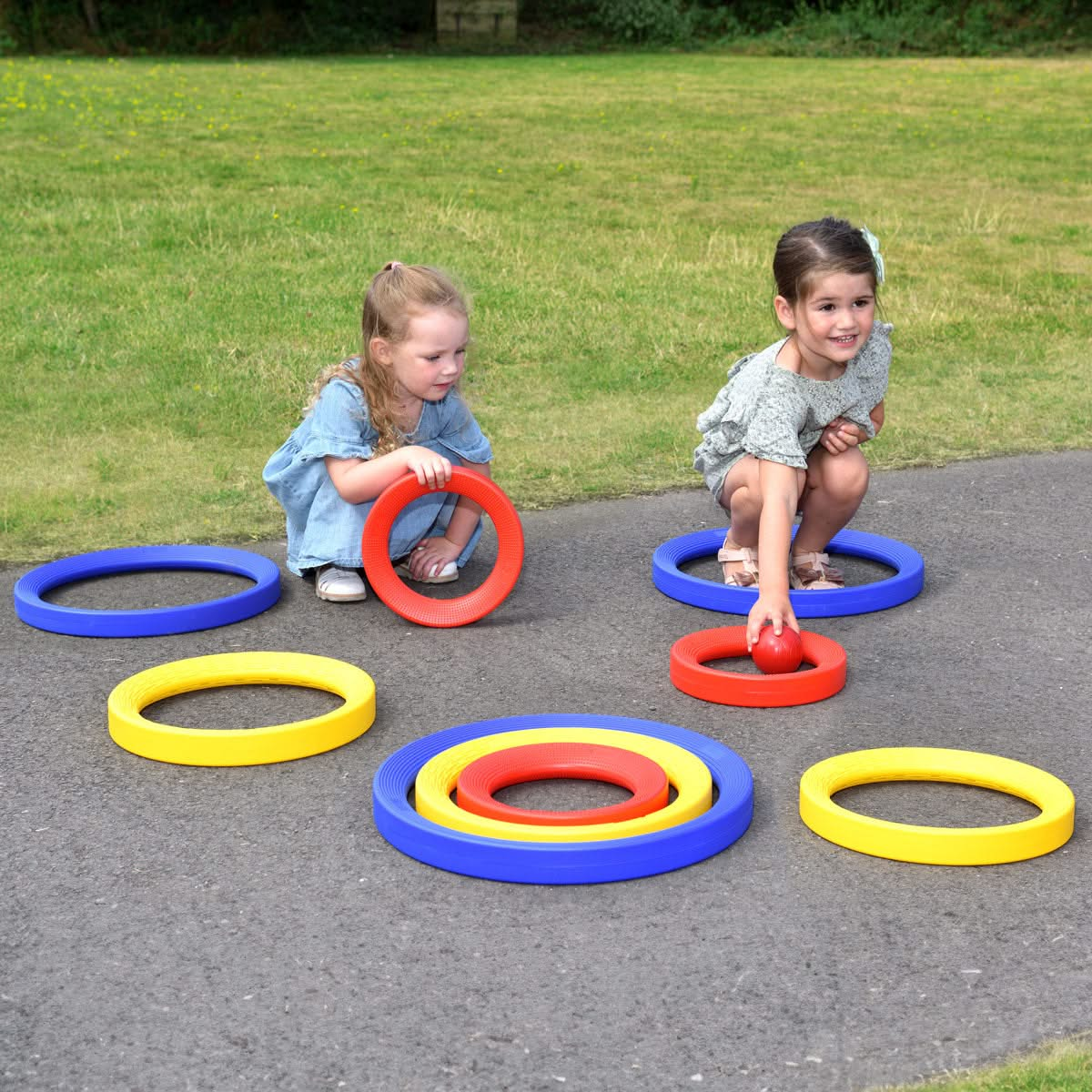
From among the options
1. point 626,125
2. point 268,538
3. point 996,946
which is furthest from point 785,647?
point 626,125

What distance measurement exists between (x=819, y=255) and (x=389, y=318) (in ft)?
4.34

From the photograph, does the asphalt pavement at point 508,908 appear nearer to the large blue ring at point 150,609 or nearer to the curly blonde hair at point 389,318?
the large blue ring at point 150,609

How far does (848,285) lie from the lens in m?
4.37

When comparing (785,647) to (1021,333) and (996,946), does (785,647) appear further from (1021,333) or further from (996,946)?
(1021,333)

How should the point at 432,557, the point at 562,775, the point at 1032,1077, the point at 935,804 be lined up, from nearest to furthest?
the point at 1032,1077 → the point at 935,804 → the point at 562,775 → the point at 432,557

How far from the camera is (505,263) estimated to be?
9.53m

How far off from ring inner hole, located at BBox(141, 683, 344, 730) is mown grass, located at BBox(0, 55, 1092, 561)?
57.9 inches

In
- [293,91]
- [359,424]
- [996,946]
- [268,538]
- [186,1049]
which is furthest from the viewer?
[293,91]

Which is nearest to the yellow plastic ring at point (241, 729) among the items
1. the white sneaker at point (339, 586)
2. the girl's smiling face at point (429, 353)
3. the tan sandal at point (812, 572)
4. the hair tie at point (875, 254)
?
the white sneaker at point (339, 586)

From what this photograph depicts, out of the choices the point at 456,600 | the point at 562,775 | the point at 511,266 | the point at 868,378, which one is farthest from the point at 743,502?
the point at 511,266

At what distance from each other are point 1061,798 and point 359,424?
8.28ft

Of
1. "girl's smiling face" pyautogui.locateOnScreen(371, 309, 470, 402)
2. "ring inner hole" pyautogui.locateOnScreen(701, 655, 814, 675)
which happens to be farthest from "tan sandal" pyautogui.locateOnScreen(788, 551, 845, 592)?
"girl's smiling face" pyautogui.locateOnScreen(371, 309, 470, 402)

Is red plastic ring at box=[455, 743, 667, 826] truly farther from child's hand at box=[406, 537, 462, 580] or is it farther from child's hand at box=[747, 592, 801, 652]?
child's hand at box=[406, 537, 462, 580]

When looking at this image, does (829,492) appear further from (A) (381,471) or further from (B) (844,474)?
(A) (381,471)
